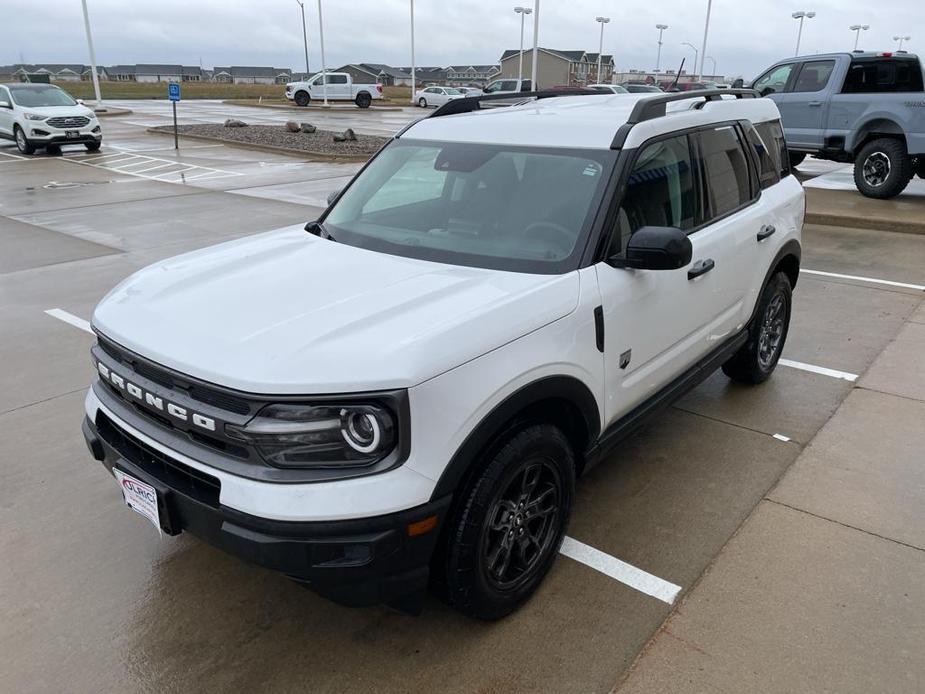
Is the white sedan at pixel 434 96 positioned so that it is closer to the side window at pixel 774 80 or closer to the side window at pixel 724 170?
the side window at pixel 774 80

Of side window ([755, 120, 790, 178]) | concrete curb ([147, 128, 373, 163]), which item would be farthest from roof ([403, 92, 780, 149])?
concrete curb ([147, 128, 373, 163])

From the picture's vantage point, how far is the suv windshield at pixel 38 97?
1884cm

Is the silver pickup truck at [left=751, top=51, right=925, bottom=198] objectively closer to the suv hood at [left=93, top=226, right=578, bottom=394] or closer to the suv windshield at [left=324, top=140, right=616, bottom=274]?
the suv windshield at [left=324, top=140, right=616, bottom=274]

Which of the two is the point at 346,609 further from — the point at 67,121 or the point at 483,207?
the point at 67,121

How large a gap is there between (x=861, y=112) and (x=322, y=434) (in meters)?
12.1

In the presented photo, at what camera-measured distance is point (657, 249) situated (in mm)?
2828

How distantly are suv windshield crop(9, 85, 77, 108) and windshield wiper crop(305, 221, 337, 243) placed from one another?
19122 millimetres

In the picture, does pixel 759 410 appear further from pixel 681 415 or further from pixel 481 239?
pixel 481 239

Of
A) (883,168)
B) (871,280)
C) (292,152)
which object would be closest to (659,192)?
(871,280)

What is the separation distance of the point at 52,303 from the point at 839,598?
6.67 m

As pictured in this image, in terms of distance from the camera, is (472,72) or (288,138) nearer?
(288,138)

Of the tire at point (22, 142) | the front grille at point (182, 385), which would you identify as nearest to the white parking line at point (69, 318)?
the front grille at point (182, 385)

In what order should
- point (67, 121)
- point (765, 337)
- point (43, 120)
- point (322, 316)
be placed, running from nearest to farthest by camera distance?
point (322, 316), point (765, 337), point (43, 120), point (67, 121)

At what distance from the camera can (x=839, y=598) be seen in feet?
9.52
